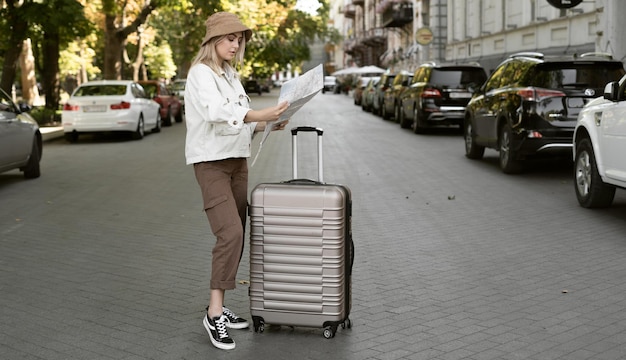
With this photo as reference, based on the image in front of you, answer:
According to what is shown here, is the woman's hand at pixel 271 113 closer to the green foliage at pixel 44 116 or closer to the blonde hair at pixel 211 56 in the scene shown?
the blonde hair at pixel 211 56

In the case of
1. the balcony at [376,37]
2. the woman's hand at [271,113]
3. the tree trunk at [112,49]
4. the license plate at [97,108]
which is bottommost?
the license plate at [97,108]

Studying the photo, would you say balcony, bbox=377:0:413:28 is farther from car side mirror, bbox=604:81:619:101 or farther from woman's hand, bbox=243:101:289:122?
woman's hand, bbox=243:101:289:122

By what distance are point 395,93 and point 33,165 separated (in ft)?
54.1

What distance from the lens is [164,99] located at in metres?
29.4

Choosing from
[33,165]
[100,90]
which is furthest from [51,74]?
[33,165]

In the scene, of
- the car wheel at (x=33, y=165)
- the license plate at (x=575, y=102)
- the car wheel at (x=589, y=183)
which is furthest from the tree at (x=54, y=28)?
the car wheel at (x=589, y=183)

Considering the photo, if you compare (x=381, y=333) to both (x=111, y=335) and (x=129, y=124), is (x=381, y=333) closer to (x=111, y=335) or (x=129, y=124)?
(x=111, y=335)

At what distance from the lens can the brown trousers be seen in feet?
16.4

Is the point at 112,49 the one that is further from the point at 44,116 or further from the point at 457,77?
the point at 457,77

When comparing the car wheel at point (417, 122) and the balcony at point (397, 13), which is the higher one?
the balcony at point (397, 13)

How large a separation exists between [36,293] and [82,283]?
383 mm

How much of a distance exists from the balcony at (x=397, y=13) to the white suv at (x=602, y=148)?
47899 mm

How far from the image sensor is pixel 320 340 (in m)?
5.15

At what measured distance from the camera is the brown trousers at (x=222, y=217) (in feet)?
16.4
